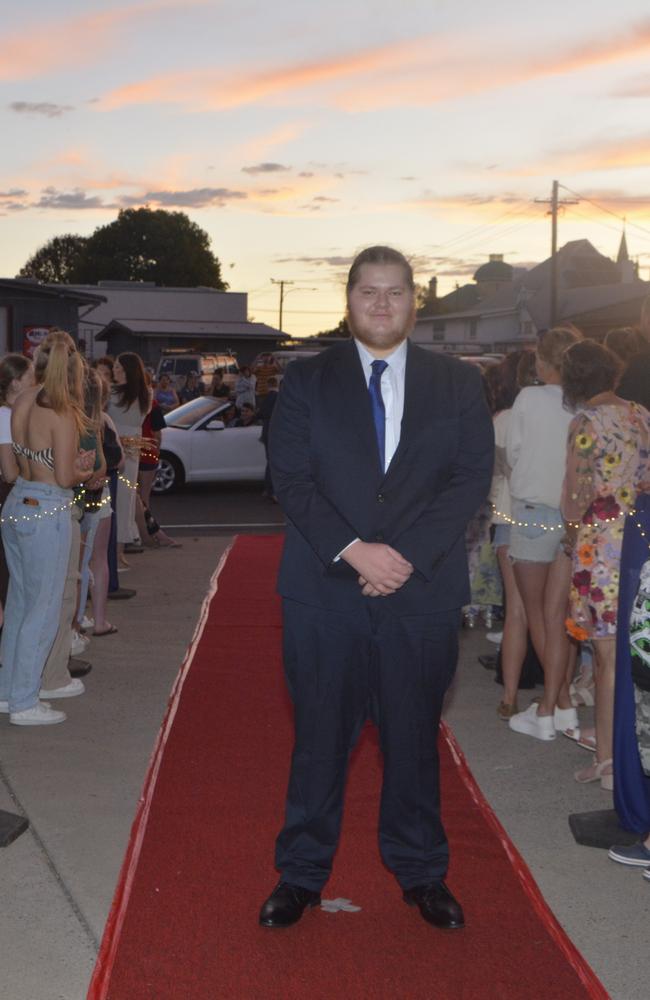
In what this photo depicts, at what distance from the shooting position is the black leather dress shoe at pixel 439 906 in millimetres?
4391

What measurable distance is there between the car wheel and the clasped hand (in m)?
16.1

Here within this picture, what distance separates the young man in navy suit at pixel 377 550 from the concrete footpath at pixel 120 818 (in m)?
0.43

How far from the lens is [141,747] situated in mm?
6715

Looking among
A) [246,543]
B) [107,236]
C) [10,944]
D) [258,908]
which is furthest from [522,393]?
[107,236]

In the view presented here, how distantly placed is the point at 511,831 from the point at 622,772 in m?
0.57

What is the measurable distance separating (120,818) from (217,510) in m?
12.6

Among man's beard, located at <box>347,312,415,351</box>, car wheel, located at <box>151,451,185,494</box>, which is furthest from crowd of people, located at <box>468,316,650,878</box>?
car wheel, located at <box>151,451,185,494</box>

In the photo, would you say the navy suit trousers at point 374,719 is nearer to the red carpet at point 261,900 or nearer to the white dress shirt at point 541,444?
the red carpet at point 261,900

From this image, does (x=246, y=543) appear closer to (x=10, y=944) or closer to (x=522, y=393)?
(x=522, y=393)

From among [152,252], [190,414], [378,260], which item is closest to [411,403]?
[378,260]

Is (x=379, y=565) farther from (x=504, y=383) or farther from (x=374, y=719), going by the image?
(x=504, y=383)

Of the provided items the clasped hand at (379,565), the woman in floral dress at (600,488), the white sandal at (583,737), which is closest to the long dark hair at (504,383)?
the woman in floral dress at (600,488)

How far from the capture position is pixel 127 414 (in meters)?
12.3

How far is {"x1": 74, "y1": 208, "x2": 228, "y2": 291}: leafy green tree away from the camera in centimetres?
12219
